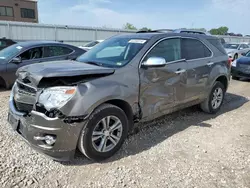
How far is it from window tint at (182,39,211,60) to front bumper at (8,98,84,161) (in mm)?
2538

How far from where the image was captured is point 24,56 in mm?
6770

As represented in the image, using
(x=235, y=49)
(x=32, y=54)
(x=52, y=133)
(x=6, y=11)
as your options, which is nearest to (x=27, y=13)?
(x=6, y=11)

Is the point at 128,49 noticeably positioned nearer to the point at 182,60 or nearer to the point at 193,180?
the point at 182,60

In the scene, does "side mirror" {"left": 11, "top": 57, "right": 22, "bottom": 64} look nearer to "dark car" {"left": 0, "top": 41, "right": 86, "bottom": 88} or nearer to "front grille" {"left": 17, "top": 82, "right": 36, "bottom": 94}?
"dark car" {"left": 0, "top": 41, "right": 86, "bottom": 88}

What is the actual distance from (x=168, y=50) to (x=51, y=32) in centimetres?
1763

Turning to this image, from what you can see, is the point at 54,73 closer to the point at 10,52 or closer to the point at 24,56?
the point at 24,56

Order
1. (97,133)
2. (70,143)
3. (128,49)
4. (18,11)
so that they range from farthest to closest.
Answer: (18,11), (128,49), (97,133), (70,143)

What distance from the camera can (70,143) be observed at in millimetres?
2781

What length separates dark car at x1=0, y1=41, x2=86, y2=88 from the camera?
6.51m

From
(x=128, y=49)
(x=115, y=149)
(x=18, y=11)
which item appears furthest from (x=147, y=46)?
(x=18, y=11)

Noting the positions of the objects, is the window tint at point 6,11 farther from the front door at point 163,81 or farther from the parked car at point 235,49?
the front door at point 163,81

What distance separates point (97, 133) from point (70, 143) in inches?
15.6

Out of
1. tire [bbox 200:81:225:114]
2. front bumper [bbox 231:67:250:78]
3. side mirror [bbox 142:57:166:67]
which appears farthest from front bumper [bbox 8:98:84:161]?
front bumper [bbox 231:67:250:78]

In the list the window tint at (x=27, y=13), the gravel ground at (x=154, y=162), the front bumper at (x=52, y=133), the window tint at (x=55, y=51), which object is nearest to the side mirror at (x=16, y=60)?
the window tint at (x=55, y=51)
